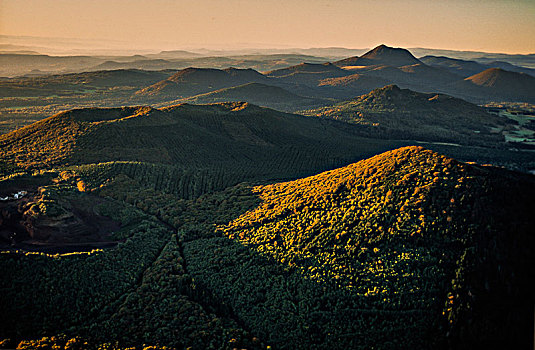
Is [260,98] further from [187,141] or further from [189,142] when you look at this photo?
[189,142]

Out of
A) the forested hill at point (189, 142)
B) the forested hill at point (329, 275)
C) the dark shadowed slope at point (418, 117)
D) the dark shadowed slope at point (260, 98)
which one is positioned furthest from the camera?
the dark shadowed slope at point (260, 98)

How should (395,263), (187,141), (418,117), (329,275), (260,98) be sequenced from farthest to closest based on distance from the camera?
(260,98) < (418,117) < (187,141) < (329,275) < (395,263)

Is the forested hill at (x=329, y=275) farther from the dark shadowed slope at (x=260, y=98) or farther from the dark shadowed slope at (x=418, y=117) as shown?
the dark shadowed slope at (x=260, y=98)

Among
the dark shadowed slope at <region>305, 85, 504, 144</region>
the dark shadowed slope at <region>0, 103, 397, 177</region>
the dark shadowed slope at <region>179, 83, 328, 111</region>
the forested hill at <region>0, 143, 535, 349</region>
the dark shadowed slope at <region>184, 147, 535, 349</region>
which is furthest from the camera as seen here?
the dark shadowed slope at <region>179, 83, 328, 111</region>

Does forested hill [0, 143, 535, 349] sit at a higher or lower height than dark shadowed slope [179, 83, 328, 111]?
lower

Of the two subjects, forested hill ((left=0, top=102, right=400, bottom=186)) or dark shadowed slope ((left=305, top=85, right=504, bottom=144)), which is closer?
forested hill ((left=0, top=102, right=400, bottom=186))

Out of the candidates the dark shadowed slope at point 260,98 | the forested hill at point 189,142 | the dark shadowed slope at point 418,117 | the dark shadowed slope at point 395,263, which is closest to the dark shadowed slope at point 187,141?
the forested hill at point 189,142

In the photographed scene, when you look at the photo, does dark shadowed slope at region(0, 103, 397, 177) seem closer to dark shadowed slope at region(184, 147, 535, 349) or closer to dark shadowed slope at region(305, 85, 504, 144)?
dark shadowed slope at region(305, 85, 504, 144)

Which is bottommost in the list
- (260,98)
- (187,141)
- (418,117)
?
(187,141)

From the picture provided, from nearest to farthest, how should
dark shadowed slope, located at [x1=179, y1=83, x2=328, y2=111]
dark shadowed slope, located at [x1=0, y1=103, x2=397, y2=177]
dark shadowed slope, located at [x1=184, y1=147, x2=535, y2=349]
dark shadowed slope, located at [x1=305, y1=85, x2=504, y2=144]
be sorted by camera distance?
dark shadowed slope, located at [x1=184, y1=147, x2=535, y2=349] < dark shadowed slope, located at [x1=0, y1=103, x2=397, y2=177] < dark shadowed slope, located at [x1=305, y1=85, x2=504, y2=144] < dark shadowed slope, located at [x1=179, y1=83, x2=328, y2=111]

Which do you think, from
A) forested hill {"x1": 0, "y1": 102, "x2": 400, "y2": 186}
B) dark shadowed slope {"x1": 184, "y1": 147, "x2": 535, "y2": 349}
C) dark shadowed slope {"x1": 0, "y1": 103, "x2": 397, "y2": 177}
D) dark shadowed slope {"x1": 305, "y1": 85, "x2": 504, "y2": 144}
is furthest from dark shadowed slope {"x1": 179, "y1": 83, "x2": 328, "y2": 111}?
dark shadowed slope {"x1": 184, "y1": 147, "x2": 535, "y2": 349}

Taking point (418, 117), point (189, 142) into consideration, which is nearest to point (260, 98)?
point (418, 117)

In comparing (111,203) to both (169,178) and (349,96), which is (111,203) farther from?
(349,96)

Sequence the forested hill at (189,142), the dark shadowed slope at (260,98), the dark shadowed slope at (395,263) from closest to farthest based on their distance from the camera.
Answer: the dark shadowed slope at (395,263) → the forested hill at (189,142) → the dark shadowed slope at (260,98)
